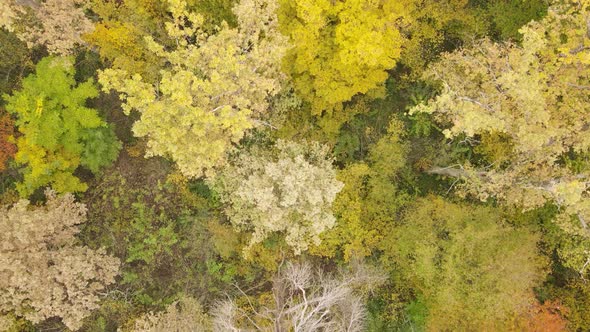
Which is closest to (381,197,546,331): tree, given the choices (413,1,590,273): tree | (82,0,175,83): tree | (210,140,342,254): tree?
(413,1,590,273): tree

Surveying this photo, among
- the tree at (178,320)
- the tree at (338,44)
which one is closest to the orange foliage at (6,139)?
the tree at (178,320)

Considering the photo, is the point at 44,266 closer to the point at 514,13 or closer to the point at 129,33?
the point at 129,33

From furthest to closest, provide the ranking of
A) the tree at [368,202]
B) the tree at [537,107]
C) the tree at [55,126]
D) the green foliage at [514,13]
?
the tree at [368,202], the green foliage at [514,13], the tree at [55,126], the tree at [537,107]

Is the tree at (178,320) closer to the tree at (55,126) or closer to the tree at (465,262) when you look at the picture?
the tree at (55,126)

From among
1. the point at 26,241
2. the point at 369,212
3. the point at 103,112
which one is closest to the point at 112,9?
the point at 103,112

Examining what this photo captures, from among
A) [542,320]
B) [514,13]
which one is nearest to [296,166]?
[514,13]

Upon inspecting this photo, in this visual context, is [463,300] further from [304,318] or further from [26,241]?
[26,241]

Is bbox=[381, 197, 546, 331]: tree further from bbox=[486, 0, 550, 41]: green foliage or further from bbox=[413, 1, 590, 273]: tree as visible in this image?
bbox=[486, 0, 550, 41]: green foliage
